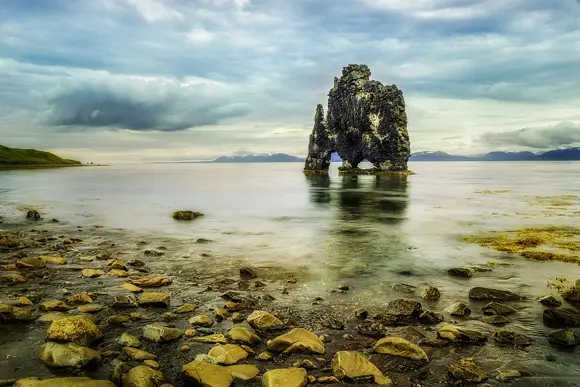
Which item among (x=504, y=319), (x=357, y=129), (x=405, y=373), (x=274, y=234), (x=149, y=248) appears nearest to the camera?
(x=405, y=373)

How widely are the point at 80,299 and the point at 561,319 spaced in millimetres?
15754

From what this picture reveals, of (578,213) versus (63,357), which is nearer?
(63,357)

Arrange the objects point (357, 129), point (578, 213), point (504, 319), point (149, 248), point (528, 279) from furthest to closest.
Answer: point (357, 129), point (578, 213), point (149, 248), point (528, 279), point (504, 319)

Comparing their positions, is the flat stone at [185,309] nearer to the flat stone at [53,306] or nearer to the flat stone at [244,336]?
the flat stone at [244,336]

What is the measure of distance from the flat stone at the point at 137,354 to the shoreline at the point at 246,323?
4.8 inches

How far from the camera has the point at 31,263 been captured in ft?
59.8

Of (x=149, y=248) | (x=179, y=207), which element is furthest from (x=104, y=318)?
(x=179, y=207)

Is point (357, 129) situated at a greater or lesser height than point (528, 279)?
greater

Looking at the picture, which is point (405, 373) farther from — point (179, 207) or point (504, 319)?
point (179, 207)

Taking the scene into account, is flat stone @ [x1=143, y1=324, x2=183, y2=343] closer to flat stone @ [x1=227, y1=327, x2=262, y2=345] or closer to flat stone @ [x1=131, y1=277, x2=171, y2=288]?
flat stone @ [x1=227, y1=327, x2=262, y2=345]

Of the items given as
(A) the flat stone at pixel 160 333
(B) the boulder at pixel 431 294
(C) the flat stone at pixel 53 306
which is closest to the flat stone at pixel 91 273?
(C) the flat stone at pixel 53 306

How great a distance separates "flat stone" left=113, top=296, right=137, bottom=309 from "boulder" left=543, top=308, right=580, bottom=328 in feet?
44.0

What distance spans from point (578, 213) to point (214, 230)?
122 feet

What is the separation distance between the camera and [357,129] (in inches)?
6649
